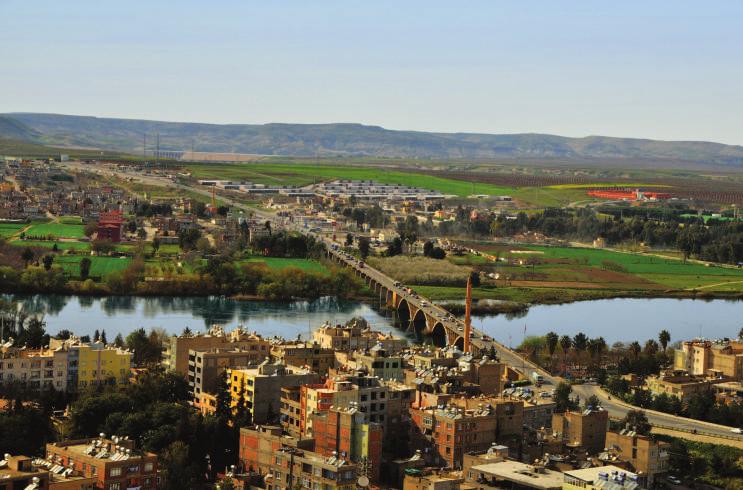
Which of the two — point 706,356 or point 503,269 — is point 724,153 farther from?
point 706,356

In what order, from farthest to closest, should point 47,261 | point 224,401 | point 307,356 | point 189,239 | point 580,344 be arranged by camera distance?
point 189,239
point 47,261
point 580,344
point 307,356
point 224,401

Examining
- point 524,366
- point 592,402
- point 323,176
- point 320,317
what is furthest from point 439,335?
point 323,176

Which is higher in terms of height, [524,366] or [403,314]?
[524,366]

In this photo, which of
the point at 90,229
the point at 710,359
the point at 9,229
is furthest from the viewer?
the point at 9,229

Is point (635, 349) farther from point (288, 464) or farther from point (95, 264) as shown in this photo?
point (95, 264)

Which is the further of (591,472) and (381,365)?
(381,365)
